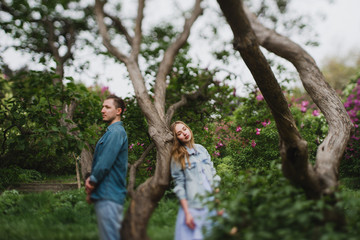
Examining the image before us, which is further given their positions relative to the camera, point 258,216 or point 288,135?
point 288,135

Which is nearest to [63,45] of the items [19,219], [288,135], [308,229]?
[19,219]

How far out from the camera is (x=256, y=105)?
24.5 ft

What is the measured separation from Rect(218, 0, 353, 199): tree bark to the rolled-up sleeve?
1098mm

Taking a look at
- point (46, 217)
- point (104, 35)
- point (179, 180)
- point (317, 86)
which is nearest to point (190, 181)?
point (179, 180)

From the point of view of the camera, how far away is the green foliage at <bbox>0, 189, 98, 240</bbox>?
126 inches

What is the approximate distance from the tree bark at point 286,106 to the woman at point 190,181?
875mm

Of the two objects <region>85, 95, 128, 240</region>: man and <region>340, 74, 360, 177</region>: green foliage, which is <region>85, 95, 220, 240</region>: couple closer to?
<region>85, 95, 128, 240</region>: man

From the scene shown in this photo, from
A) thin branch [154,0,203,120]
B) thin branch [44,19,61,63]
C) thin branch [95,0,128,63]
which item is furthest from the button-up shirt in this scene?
thin branch [44,19,61,63]

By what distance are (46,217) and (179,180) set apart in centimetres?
222

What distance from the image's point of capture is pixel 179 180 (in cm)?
304

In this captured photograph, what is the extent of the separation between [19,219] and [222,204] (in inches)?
134

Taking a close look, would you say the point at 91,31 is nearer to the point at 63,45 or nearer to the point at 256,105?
the point at 63,45

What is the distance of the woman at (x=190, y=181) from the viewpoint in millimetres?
2729

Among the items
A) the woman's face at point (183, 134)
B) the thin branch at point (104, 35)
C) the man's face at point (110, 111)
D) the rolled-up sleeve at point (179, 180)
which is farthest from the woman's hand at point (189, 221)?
the thin branch at point (104, 35)
